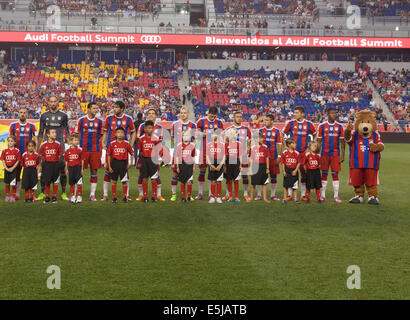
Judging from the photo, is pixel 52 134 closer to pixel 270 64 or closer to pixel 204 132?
pixel 204 132

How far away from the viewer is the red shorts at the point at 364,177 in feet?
34.2

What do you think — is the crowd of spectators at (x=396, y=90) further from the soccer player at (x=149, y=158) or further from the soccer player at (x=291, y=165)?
the soccer player at (x=149, y=158)

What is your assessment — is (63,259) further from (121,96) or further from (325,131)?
(121,96)

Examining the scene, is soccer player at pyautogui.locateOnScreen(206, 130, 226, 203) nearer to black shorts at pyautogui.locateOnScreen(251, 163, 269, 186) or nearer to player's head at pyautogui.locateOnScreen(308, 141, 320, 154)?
black shorts at pyautogui.locateOnScreen(251, 163, 269, 186)

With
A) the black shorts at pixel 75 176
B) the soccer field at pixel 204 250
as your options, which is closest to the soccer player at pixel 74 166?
the black shorts at pixel 75 176

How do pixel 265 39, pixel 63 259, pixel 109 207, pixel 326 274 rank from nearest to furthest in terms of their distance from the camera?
pixel 326 274
pixel 63 259
pixel 109 207
pixel 265 39

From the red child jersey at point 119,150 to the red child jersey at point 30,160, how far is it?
158 centimetres

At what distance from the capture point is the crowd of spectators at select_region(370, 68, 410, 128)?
3625cm

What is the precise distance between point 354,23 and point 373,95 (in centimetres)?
641

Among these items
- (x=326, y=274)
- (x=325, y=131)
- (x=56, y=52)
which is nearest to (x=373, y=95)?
(x=56, y=52)

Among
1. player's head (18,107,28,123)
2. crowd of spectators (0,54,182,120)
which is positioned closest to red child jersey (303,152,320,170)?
Answer: player's head (18,107,28,123)

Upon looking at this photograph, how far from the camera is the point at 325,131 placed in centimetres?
1080

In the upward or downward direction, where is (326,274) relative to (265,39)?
downward
